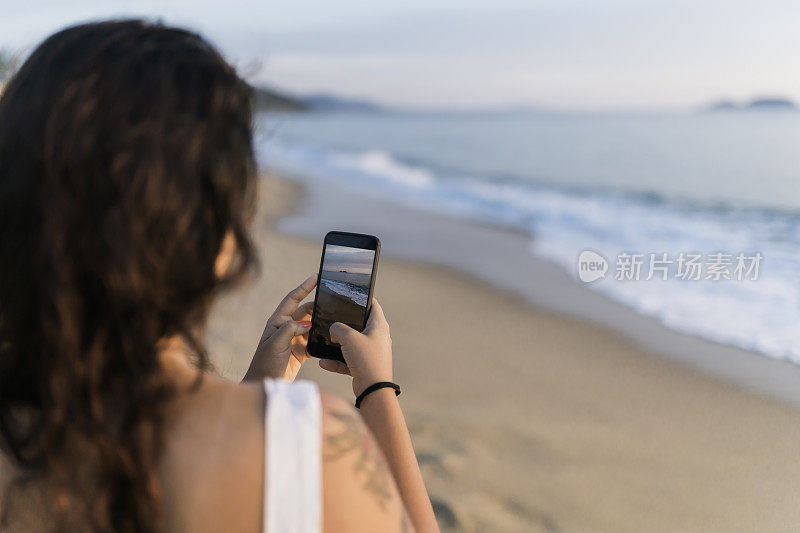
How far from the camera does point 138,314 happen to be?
0.89 meters

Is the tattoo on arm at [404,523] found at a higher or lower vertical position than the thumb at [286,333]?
lower

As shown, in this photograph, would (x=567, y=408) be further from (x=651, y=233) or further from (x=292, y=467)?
(x=651, y=233)

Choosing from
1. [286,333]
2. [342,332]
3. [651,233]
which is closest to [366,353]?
[342,332]

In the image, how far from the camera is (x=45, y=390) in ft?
2.99

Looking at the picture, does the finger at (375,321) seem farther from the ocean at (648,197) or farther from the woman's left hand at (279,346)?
the ocean at (648,197)

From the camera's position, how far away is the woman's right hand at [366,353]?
1.42 m

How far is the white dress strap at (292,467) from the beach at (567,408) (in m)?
0.23

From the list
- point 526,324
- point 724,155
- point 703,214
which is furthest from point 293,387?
point 724,155

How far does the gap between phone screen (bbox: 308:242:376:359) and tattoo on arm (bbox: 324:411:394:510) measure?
743 mm

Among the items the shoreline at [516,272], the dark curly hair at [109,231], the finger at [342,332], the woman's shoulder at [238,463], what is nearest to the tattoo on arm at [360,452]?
the woman's shoulder at [238,463]

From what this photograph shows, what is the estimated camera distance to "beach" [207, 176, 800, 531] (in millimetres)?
2846

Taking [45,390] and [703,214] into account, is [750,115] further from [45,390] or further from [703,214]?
[45,390]

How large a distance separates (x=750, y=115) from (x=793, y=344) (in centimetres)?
2742

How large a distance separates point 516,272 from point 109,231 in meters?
5.80
